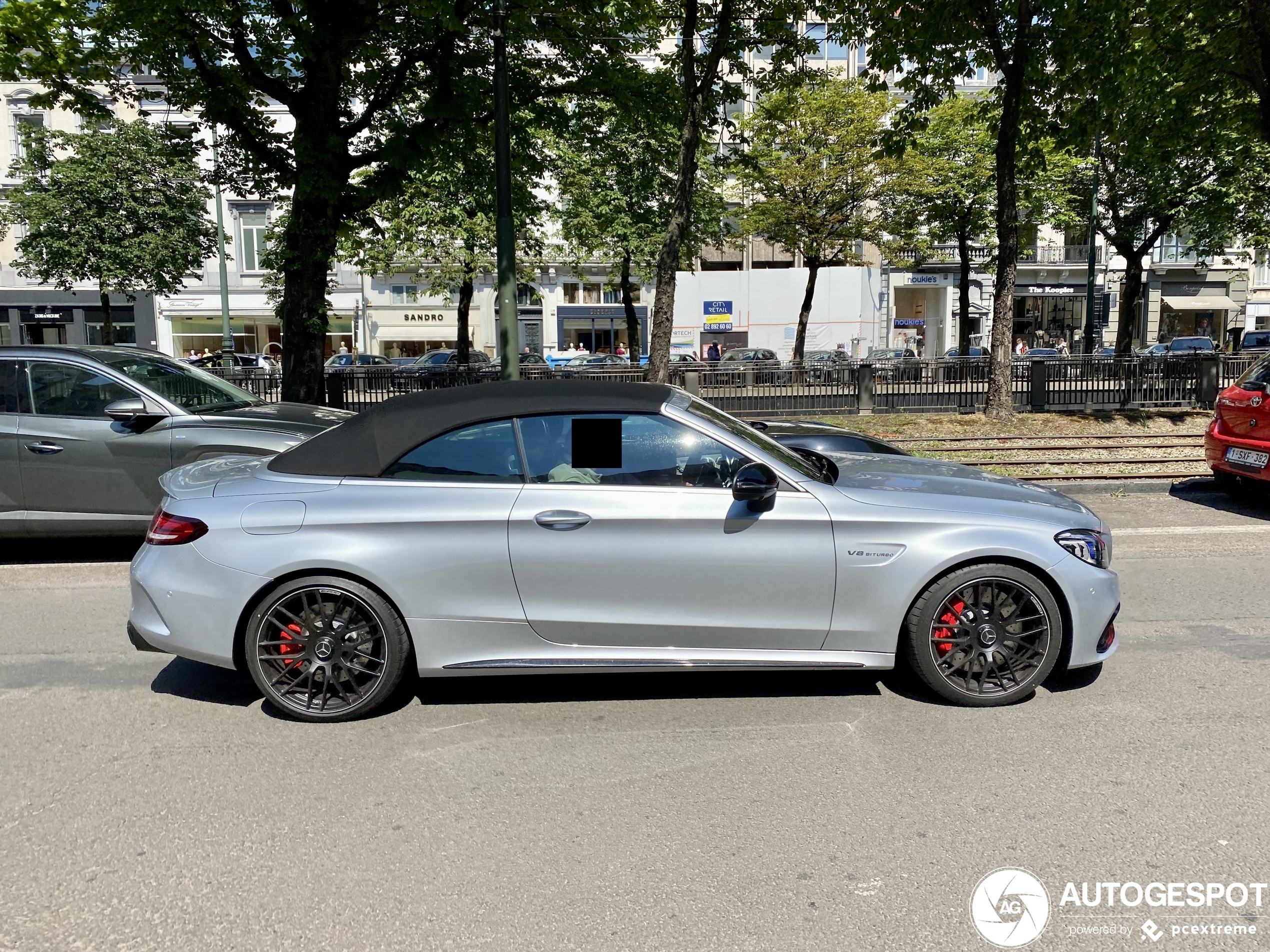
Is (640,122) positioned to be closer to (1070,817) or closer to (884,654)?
(884,654)

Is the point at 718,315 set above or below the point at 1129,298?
above

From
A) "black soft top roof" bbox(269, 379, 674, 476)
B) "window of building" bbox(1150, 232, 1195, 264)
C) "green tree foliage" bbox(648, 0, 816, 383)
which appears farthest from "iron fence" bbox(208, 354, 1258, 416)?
"window of building" bbox(1150, 232, 1195, 264)

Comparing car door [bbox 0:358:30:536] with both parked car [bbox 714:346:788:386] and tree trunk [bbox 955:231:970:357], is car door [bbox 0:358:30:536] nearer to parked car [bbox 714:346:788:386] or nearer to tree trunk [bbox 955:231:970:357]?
parked car [bbox 714:346:788:386]

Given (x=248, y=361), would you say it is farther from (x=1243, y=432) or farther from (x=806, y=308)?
(x=1243, y=432)

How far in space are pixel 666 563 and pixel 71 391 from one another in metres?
5.67

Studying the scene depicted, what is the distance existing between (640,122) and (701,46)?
7.30 ft

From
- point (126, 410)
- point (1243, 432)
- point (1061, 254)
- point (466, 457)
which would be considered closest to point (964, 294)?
point (1061, 254)

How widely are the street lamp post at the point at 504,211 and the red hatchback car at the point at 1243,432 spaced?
25.8 ft

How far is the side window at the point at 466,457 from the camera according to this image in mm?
4098

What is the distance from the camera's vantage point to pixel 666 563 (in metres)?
3.96

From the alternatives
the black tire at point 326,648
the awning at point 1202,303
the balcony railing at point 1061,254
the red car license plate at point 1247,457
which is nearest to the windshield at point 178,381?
the black tire at point 326,648

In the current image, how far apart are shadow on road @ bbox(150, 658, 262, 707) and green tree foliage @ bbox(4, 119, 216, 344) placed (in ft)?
94.1

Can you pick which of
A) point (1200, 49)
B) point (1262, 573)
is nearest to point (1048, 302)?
point (1200, 49)

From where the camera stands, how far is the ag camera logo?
2.57 meters
